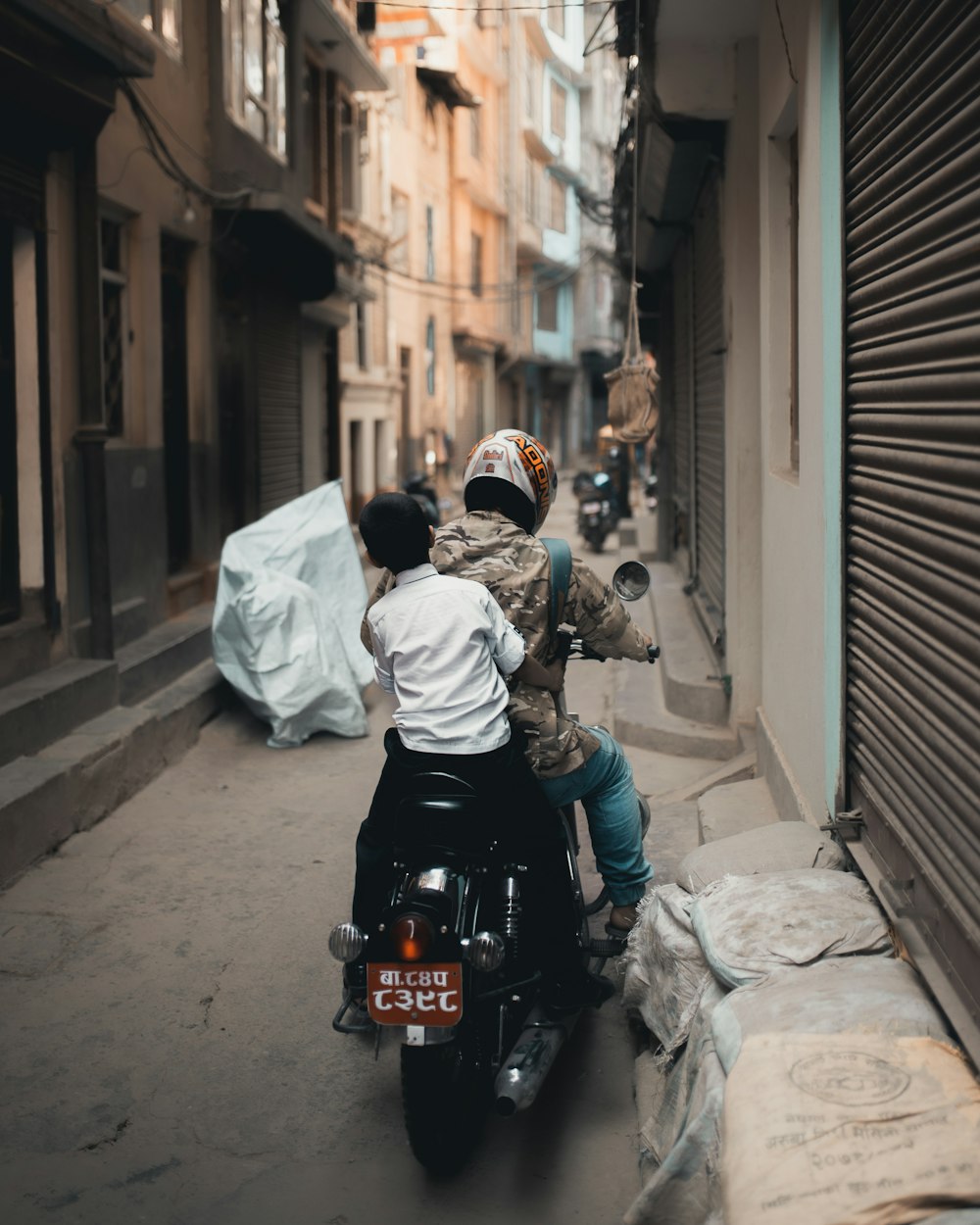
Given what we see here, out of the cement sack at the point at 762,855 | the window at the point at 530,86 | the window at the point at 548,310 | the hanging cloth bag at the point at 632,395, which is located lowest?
the cement sack at the point at 762,855

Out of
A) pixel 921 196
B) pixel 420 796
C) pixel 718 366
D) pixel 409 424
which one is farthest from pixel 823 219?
pixel 409 424

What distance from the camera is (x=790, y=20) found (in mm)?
4965

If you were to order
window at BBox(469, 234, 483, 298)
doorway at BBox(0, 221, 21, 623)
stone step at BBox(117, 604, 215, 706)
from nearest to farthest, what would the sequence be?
doorway at BBox(0, 221, 21, 623), stone step at BBox(117, 604, 215, 706), window at BBox(469, 234, 483, 298)

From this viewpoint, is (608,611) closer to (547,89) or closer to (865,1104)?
(865,1104)

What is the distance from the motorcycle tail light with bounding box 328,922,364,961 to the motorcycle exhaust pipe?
0.49m

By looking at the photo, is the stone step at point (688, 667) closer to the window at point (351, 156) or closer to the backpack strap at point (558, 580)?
the backpack strap at point (558, 580)

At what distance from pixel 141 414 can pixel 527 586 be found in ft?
22.4

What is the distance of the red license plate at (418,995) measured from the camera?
3.23m

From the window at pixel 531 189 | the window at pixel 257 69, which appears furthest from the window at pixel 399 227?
the window at pixel 531 189

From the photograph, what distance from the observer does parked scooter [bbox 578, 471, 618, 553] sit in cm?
2122

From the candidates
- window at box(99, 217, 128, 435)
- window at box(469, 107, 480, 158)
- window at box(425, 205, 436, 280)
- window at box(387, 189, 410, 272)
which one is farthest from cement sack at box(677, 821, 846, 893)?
window at box(469, 107, 480, 158)

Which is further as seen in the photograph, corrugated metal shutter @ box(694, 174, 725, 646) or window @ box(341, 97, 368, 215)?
window @ box(341, 97, 368, 215)

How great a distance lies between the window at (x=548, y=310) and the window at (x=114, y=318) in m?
37.3

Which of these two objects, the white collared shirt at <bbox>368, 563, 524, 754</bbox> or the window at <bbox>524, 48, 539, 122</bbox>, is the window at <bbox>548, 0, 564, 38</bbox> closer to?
the window at <bbox>524, 48, 539, 122</bbox>
